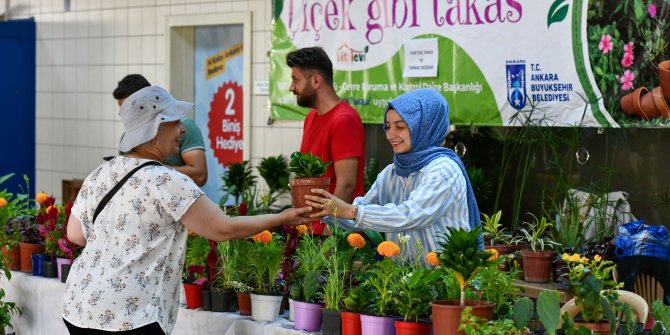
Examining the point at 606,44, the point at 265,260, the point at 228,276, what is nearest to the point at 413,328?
the point at 265,260

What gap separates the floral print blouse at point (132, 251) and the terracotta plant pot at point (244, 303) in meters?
0.55

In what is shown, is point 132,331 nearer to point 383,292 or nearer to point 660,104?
point 383,292

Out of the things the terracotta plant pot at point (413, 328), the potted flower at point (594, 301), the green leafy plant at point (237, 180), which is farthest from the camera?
the green leafy plant at point (237, 180)

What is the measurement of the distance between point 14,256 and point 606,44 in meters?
3.30

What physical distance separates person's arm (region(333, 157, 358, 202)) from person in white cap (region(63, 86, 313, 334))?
1.27 metres

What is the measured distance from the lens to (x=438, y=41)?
6449mm

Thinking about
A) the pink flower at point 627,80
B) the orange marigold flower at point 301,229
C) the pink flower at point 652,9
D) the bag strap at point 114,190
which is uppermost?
the pink flower at point 652,9

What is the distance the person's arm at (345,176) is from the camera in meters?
4.73

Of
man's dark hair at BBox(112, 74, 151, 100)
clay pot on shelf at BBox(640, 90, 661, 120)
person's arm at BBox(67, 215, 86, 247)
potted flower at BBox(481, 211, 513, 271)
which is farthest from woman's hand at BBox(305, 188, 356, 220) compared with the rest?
clay pot on shelf at BBox(640, 90, 661, 120)

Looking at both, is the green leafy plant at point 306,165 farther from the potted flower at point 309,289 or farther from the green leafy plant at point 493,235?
the green leafy plant at point 493,235

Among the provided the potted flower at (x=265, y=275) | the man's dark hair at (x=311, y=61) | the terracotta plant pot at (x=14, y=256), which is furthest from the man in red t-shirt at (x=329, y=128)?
the terracotta plant pot at (x=14, y=256)

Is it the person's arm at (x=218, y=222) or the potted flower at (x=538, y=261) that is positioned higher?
the person's arm at (x=218, y=222)

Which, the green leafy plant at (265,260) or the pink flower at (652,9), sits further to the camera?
the pink flower at (652,9)

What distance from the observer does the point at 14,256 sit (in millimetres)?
5207
